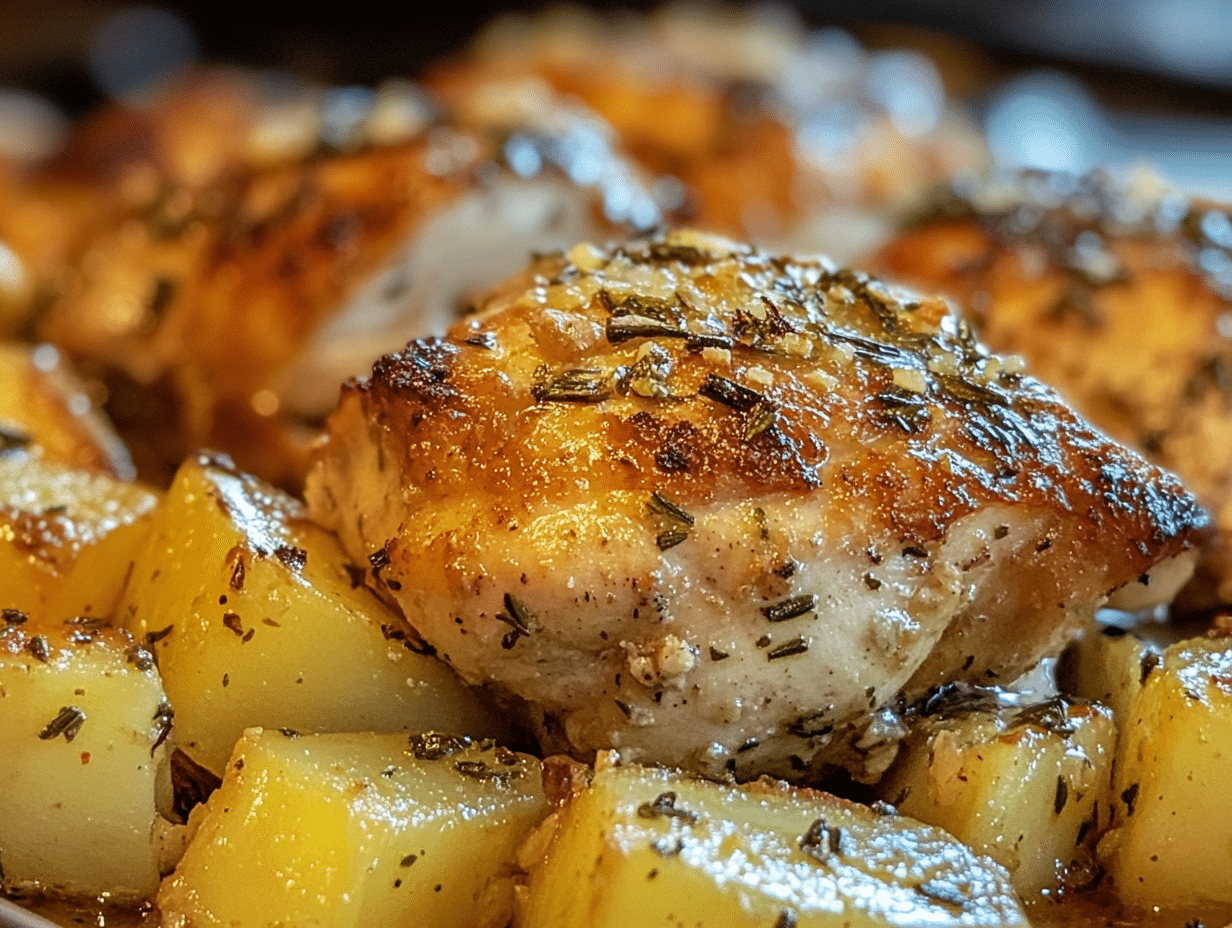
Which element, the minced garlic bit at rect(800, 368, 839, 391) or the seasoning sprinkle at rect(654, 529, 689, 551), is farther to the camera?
the minced garlic bit at rect(800, 368, 839, 391)

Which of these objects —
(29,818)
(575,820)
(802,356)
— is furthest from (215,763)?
(802,356)

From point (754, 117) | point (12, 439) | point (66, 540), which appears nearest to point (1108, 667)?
point (66, 540)

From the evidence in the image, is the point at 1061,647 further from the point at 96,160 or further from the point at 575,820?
the point at 96,160

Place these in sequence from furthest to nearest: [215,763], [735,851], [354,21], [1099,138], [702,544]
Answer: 1. [354,21]
2. [1099,138]
3. [215,763]
4. [702,544]
5. [735,851]

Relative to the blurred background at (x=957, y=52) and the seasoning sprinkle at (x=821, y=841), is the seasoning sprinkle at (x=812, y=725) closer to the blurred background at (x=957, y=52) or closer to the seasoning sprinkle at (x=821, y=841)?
the seasoning sprinkle at (x=821, y=841)

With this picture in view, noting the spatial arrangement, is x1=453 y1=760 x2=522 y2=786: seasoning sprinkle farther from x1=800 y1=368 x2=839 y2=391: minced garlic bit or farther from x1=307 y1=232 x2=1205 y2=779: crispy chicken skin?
x1=800 y1=368 x2=839 y2=391: minced garlic bit

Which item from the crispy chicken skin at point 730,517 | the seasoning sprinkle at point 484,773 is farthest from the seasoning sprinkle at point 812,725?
the seasoning sprinkle at point 484,773

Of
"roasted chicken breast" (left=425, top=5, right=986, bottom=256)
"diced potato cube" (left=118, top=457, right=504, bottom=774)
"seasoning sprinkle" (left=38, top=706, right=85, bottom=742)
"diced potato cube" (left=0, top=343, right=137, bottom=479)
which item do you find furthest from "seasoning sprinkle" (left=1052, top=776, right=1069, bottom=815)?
"roasted chicken breast" (left=425, top=5, right=986, bottom=256)
